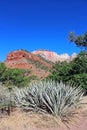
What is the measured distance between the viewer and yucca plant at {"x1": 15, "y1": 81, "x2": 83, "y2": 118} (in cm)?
975

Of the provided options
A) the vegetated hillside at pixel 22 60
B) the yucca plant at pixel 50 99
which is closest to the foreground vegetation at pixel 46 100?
the yucca plant at pixel 50 99

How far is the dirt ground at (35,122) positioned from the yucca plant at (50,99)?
15.5 inches

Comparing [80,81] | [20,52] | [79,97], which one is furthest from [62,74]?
[20,52]

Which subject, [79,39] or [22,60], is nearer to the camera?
[79,39]

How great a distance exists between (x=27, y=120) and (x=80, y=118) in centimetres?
185

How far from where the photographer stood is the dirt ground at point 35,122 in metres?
8.62

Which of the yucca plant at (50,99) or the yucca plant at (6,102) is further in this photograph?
the yucca plant at (6,102)

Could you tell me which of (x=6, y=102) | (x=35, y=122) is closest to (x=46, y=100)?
(x=35, y=122)

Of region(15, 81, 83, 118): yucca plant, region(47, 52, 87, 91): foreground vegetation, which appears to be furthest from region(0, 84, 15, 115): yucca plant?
region(47, 52, 87, 91): foreground vegetation

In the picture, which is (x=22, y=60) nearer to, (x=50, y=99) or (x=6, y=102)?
(x=6, y=102)

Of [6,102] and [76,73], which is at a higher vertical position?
[76,73]

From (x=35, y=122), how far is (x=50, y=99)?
1276mm

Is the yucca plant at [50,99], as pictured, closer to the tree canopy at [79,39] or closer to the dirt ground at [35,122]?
the dirt ground at [35,122]

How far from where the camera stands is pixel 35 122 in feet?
29.4
